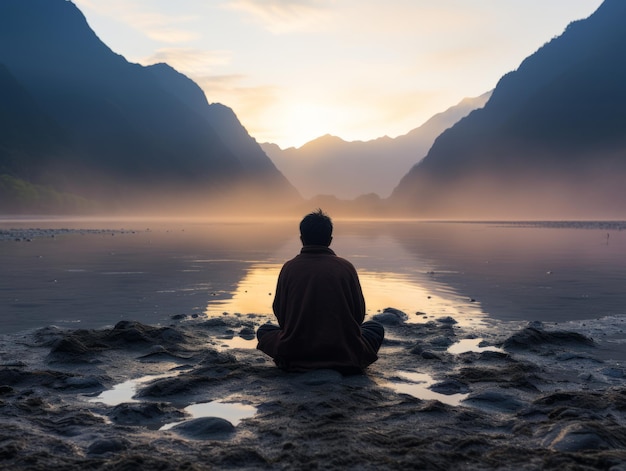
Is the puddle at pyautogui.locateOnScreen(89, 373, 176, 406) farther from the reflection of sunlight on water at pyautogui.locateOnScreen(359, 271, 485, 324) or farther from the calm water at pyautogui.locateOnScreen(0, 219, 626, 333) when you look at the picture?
the reflection of sunlight on water at pyautogui.locateOnScreen(359, 271, 485, 324)

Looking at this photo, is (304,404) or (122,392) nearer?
(304,404)

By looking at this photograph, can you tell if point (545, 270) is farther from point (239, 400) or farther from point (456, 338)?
point (239, 400)

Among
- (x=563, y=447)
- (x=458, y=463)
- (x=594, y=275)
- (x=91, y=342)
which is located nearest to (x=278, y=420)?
(x=458, y=463)

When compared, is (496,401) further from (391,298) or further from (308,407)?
(391,298)

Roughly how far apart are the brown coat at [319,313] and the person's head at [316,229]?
110mm

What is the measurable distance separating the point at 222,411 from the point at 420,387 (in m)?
2.67

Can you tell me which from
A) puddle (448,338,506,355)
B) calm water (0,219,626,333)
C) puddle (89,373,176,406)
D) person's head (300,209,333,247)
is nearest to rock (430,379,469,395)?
puddle (448,338,506,355)

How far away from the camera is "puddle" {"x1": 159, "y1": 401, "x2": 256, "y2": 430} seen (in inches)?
268

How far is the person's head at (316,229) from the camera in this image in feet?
27.4

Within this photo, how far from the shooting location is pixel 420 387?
8.08 metres

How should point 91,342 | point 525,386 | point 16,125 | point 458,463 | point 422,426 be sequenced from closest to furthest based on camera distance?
point 458,463, point 422,426, point 525,386, point 91,342, point 16,125

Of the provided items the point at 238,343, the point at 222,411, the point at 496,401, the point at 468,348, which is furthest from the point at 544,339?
the point at 222,411

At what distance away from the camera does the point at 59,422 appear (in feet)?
21.1

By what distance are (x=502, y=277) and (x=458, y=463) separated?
18.3 m
